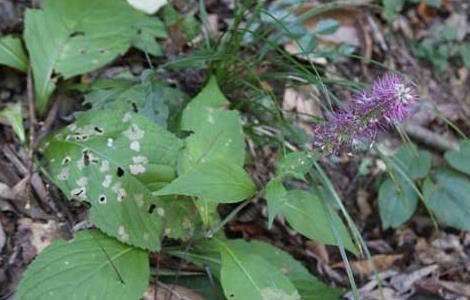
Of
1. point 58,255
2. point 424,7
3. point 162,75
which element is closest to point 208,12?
point 162,75

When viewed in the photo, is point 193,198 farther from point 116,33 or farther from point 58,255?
point 116,33

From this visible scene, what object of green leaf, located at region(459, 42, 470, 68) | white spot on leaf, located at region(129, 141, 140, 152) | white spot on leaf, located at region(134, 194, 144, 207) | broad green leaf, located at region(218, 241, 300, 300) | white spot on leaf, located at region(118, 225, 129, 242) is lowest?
white spot on leaf, located at region(118, 225, 129, 242)

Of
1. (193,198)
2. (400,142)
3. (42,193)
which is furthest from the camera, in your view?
(400,142)

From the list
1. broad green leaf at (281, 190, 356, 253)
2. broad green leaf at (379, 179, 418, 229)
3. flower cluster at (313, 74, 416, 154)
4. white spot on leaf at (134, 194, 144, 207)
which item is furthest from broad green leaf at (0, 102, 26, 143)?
broad green leaf at (379, 179, 418, 229)

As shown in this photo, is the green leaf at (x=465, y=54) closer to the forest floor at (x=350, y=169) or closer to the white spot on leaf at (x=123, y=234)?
the forest floor at (x=350, y=169)

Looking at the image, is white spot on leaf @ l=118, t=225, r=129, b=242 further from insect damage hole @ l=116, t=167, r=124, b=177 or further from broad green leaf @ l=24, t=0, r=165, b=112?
broad green leaf @ l=24, t=0, r=165, b=112

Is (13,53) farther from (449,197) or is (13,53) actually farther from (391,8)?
(391,8)
